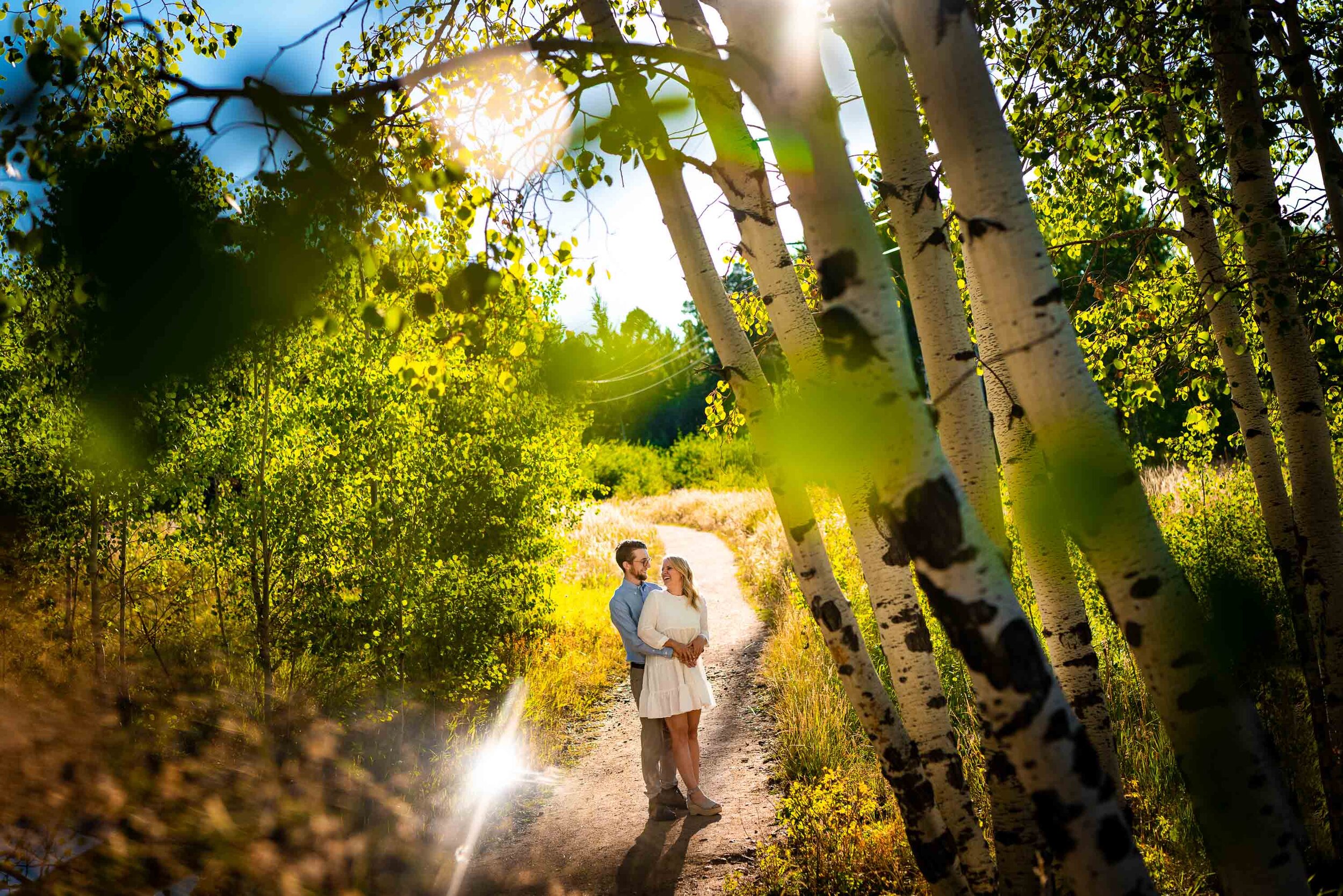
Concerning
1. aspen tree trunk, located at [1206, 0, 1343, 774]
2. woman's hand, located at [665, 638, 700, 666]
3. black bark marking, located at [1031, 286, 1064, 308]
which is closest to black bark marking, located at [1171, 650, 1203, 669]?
black bark marking, located at [1031, 286, 1064, 308]

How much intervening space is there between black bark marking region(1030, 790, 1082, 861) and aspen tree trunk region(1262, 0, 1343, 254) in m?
3.11

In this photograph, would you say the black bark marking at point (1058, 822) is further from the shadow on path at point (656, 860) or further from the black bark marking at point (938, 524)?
the shadow on path at point (656, 860)

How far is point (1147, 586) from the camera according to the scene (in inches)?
59.7

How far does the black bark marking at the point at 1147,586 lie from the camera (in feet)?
4.97

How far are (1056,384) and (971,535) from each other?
390mm

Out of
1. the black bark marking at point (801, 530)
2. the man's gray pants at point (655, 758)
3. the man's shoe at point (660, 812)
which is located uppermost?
the black bark marking at point (801, 530)

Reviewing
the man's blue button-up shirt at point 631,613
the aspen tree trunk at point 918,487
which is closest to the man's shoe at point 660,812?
the man's blue button-up shirt at point 631,613

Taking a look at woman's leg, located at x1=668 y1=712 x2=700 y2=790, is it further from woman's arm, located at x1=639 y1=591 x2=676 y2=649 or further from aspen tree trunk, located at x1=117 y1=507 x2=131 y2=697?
aspen tree trunk, located at x1=117 y1=507 x2=131 y2=697

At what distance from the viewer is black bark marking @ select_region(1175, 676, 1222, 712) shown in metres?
1.46

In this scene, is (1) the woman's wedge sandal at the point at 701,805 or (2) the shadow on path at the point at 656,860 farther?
(1) the woman's wedge sandal at the point at 701,805

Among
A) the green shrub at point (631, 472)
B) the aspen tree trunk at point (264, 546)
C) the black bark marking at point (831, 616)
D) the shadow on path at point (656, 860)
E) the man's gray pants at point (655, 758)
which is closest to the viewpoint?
the black bark marking at point (831, 616)

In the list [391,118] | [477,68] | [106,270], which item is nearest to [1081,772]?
[391,118]

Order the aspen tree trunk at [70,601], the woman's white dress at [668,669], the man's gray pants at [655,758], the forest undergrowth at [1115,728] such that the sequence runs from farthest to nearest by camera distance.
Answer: the aspen tree trunk at [70,601]
the man's gray pants at [655,758]
the woman's white dress at [668,669]
the forest undergrowth at [1115,728]

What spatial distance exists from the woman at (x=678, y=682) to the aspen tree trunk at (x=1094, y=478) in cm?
368
